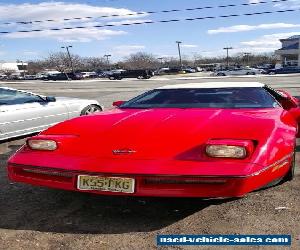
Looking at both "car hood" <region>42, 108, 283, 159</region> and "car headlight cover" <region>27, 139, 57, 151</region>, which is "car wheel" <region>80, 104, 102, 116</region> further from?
"car headlight cover" <region>27, 139, 57, 151</region>

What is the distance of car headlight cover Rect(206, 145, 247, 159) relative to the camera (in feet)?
10.3

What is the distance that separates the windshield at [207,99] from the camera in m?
4.41

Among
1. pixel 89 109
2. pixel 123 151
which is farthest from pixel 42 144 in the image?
pixel 89 109

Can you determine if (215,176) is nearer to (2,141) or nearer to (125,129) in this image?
(125,129)

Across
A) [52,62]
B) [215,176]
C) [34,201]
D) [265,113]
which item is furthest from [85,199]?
[52,62]

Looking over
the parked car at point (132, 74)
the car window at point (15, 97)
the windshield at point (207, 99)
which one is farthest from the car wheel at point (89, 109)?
the parked car at point (132, 74)

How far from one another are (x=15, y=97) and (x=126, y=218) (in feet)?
15.2

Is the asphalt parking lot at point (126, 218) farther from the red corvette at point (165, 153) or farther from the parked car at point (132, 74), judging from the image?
the parked car at point (132, 74)

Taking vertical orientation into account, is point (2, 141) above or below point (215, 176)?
below

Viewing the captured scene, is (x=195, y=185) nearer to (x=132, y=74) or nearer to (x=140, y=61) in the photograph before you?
(x=132, y=74)

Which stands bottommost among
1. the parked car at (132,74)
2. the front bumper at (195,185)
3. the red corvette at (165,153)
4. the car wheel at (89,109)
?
the parked car at (132,74)

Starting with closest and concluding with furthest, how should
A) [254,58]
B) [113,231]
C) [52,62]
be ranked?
[113,231], [52,62], [254,58]

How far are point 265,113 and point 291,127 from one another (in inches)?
11.9

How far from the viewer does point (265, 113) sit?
13.2 ft
